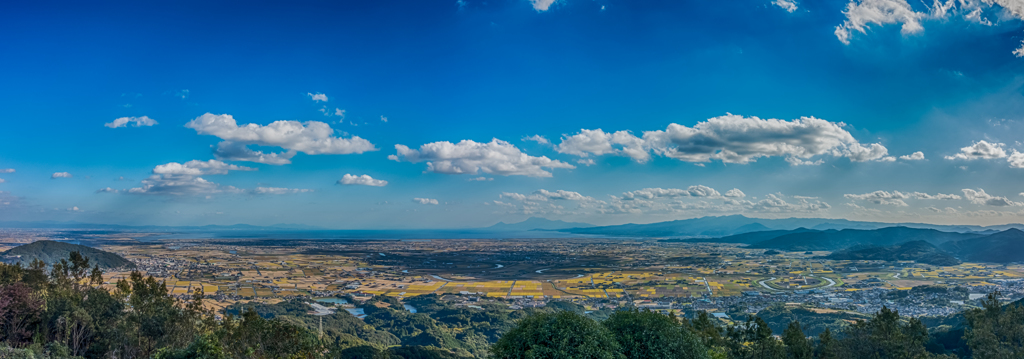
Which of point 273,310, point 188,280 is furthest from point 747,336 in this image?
point 188,280

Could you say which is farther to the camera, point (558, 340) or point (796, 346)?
point (796, 346)

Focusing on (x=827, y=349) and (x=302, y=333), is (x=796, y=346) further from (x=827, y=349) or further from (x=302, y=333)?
(x=302, y=333)

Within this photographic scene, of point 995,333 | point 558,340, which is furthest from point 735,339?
point 558,340

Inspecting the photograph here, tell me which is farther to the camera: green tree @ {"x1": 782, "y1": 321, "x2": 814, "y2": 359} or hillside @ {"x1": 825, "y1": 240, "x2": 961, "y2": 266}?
hillside @ {"x1": 825, "y1": 240, "x2": 961, "y2": 266}

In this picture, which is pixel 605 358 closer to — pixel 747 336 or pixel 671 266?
pixel 747 336

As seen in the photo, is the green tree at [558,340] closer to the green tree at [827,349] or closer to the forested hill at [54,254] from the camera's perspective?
the green tree at [827,349]

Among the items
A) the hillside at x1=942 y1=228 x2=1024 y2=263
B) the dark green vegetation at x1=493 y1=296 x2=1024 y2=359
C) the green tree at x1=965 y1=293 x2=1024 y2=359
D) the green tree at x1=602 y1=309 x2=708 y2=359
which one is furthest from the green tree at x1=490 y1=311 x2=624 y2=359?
the hillside at x1=942 y1=228 x2=1024 y2=263

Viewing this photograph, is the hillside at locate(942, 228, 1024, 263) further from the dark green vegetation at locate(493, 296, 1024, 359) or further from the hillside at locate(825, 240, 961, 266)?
the dark green vegetation at locate(493, 296, 1024, 359)
